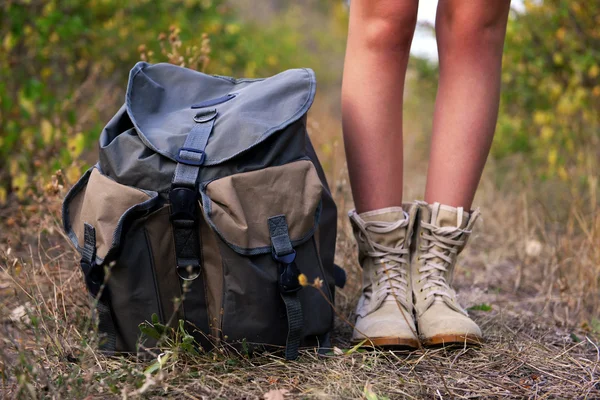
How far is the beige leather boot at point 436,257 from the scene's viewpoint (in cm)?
148

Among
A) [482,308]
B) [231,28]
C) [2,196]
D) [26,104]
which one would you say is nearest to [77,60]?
[26,104]

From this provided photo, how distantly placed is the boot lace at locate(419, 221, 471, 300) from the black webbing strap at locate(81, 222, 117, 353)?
79 cm

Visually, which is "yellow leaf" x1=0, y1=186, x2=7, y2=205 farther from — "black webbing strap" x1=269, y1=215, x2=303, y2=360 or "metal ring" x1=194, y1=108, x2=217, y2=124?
"black webbing strap" x1=269, y1=215, x2=303, y2=360

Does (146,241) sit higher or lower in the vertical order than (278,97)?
lower

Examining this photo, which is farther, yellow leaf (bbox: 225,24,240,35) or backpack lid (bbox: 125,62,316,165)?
yellow leaf (bbox: 225,24,240,35)

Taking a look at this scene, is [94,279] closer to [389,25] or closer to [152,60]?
[389,25]

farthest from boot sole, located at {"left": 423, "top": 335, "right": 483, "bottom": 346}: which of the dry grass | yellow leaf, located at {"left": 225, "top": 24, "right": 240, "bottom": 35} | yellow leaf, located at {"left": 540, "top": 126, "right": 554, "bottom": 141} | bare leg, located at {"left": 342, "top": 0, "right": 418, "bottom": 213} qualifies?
yellow leaf, located at {"left": 225, "top": 24, "right": 240, "bottom": 35}

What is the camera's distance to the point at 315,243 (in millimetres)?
1352

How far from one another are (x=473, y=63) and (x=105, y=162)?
0.96 metres

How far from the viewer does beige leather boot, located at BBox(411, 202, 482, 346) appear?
4.87ft

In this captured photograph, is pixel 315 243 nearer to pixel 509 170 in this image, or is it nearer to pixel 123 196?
pixel 123 196

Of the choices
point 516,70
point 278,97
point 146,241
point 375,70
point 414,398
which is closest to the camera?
point 414,398

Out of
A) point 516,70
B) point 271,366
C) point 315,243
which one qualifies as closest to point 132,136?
point 315,243

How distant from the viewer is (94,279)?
4.21 ft
